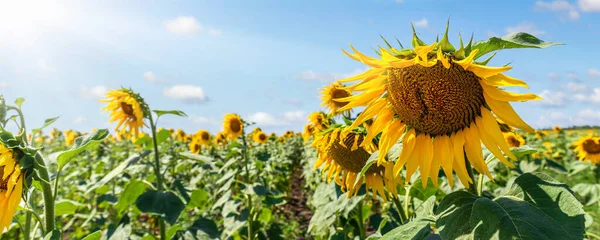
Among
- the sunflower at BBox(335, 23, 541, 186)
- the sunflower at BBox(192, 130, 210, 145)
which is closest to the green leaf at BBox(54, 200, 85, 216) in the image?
the sunflower at BBox(335, 23, 541, 186)

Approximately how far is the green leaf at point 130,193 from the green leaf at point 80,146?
4.37ft

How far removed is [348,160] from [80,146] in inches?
49.9

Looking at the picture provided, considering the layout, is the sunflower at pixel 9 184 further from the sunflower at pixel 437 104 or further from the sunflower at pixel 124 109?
the sunflower at pixel 124 109

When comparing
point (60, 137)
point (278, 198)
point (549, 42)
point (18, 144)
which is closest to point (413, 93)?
point (549, 42)

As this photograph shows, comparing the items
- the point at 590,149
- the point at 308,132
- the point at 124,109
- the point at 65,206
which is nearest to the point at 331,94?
the point at 308,132

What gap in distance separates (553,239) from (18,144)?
1.88m

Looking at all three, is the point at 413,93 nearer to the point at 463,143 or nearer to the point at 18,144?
the point at 463,143

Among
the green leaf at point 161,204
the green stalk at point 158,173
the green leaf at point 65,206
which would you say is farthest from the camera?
the green stalk at point 158,173

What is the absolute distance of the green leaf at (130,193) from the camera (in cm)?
335

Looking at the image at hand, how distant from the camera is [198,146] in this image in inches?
370

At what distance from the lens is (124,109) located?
4.28 m

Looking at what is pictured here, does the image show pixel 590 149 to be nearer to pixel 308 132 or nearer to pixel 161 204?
pixel 308 132

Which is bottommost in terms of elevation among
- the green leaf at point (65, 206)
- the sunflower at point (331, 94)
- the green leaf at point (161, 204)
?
the green leaf at point (161, 204)

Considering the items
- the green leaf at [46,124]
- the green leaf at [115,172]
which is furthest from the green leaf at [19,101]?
the green leaf at [115,172]
